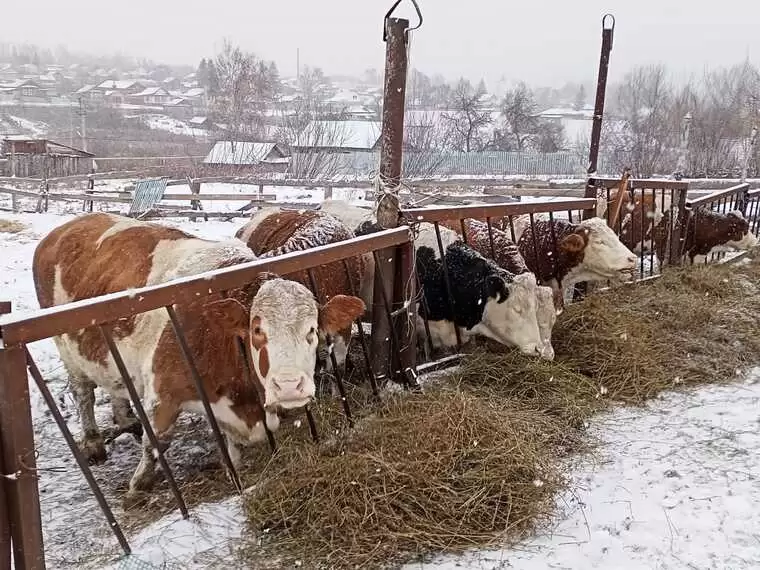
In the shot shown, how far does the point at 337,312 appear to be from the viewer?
3367 millimetres

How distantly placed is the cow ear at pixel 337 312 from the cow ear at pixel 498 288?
1.89m

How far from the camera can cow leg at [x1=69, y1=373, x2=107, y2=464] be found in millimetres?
4582

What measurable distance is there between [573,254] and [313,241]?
293 cm

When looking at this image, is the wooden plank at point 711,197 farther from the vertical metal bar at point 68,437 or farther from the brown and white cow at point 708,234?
the vertical metal bar at point 68,437

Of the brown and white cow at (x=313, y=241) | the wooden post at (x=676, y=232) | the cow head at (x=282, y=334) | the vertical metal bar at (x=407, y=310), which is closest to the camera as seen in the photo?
the cow head at (x=282, y=334)

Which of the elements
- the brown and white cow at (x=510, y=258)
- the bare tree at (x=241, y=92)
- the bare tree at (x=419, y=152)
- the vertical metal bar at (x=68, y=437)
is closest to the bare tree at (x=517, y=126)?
the bare tree at (x=419, y=152)

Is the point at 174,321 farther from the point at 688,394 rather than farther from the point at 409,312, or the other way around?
the point at 688,394

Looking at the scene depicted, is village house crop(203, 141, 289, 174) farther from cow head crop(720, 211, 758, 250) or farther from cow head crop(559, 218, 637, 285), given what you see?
cow head crop(559, 218, 637, 285)

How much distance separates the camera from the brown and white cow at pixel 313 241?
4.87 metres

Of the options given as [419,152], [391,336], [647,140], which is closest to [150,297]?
[391,336]

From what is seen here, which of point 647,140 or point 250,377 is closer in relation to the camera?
point 250,377

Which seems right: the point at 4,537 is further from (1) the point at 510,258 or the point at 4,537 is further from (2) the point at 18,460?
(1) the point at 510,258

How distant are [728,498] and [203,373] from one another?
107 inches

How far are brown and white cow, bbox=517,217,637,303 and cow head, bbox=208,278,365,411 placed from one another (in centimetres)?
377
